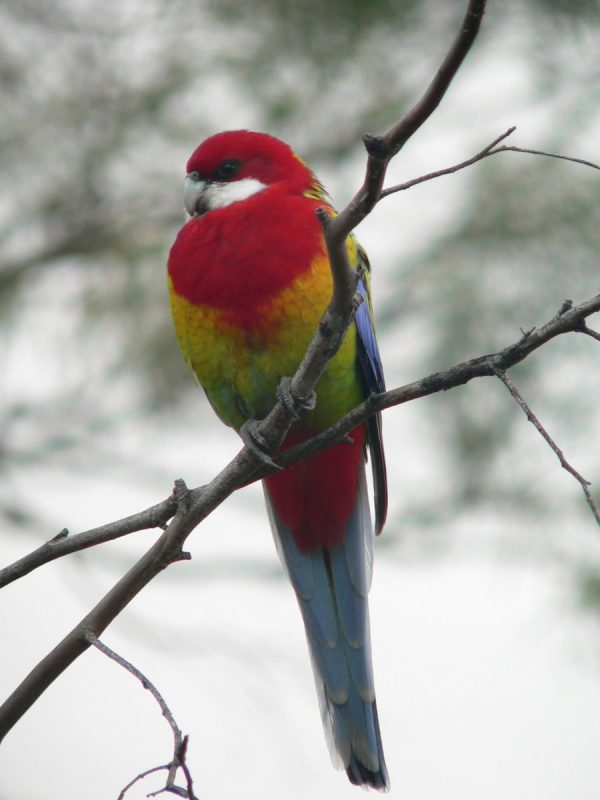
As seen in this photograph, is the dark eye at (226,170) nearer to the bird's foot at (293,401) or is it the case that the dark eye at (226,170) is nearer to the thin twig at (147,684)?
the bird's foot at (293,401)

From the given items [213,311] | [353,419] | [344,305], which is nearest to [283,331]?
[213,311]

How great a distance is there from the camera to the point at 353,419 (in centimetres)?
201

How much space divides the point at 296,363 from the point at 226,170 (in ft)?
2.48

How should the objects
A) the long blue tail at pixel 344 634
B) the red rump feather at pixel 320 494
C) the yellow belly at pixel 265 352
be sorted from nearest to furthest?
the yellow belly at pixel 265 352 → the long blue tail at pixel 344 634 → the red rump feather at pixel 320 494

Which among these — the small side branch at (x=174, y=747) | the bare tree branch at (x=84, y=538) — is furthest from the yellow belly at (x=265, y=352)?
the small side branch at (x=174, y=747)

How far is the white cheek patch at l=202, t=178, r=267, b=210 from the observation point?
289cm

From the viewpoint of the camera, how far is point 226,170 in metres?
3.03

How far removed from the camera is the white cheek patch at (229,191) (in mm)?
2895

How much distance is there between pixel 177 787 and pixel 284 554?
138cm

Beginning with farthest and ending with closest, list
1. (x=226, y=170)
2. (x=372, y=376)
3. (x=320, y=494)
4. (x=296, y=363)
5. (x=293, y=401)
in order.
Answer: (x=226, y=170), (x=320, y=494), (x=372, y=376), (x=296, y=363), (x=293, y=401)

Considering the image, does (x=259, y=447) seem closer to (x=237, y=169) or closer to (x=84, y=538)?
(x=84, y=538)

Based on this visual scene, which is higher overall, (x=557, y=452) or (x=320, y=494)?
(x=320, y=494)

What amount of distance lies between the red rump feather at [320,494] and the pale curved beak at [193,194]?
747 mm

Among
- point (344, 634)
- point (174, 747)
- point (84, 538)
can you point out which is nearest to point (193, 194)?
point (344, 634)
